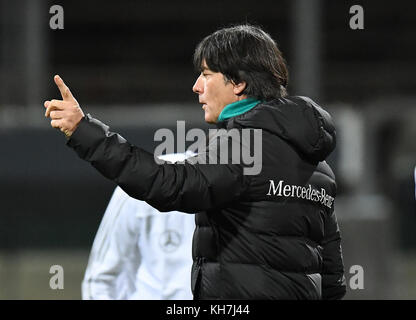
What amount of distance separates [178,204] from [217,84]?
0.40 meters

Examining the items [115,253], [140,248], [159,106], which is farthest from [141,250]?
[159,106]

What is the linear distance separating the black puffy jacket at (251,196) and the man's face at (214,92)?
63mm

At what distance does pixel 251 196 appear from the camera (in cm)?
233

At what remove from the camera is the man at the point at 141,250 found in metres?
3.38

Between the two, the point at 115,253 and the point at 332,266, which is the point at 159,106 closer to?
the point at 115,253

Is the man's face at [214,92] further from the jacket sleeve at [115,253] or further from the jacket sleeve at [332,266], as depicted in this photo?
the jacket sleeve at [115,253]

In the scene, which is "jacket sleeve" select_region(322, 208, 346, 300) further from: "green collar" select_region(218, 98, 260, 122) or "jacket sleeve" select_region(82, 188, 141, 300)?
"jacket sleeve" select_region(82, 188, 141, 300)

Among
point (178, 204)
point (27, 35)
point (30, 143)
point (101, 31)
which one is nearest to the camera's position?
point (178, 204)

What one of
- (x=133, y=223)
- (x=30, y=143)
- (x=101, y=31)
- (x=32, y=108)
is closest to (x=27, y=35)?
(x=32, y=108)

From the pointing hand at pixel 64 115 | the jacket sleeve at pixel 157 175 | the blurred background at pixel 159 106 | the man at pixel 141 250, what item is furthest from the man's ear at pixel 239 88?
the blurred background at pixel 159 106

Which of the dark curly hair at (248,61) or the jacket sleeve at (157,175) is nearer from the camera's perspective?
the jacket sleeve at (157,175)

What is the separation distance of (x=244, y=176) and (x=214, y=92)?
294 mm
